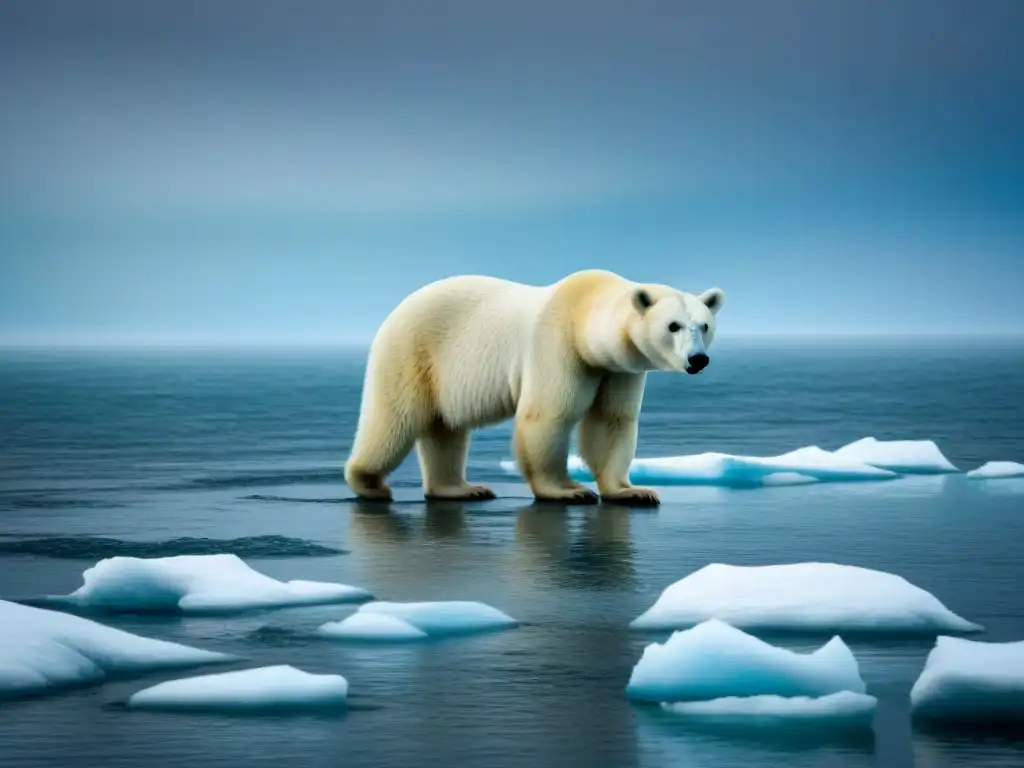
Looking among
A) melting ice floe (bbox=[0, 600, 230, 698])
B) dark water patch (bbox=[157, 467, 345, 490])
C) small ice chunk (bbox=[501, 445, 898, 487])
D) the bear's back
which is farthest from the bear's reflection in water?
small ice chunk (bbox=[501, 445, 898, 487])

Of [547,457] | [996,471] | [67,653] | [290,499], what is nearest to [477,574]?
[67,653]

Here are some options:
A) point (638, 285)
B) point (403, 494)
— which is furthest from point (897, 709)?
point (403, 494)

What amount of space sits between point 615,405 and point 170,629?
5284 millimetres

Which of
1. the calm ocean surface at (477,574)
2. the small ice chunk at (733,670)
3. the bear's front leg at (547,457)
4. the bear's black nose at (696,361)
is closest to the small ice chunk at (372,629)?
the calm ocean surface at (477,574)

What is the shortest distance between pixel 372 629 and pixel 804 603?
5.89 feet

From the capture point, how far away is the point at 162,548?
34.4 ft

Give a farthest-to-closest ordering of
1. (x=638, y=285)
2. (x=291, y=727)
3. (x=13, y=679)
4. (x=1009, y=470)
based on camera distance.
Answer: (x=1009, y=470) < (x=638, y=285) < (x=13, y=679) < (x=291, y=727)

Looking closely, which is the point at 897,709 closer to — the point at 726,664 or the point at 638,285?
the point at 726,664

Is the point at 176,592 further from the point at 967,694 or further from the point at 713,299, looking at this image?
the point at 713,299

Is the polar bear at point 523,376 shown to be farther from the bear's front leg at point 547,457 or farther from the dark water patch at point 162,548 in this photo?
the dark water patch at point 162,548

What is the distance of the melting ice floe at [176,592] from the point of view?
8.34m

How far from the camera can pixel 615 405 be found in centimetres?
1256

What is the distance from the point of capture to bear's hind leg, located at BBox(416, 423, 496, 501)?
43.1 ft

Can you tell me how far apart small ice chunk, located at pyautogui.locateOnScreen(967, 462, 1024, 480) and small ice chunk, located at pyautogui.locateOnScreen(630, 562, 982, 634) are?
23.8ft
